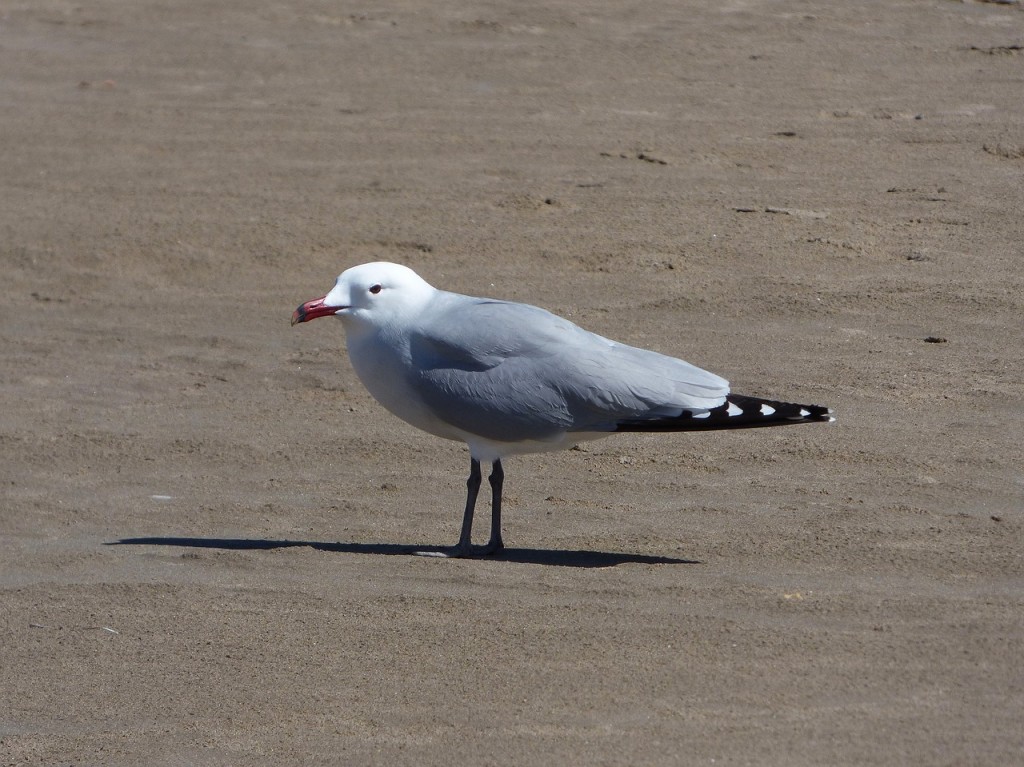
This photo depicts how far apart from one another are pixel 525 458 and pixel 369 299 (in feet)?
4.70

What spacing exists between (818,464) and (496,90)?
5.68m

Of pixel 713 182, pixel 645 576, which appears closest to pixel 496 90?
pixel 713 182

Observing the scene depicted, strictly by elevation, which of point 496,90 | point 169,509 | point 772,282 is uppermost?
point 496,90

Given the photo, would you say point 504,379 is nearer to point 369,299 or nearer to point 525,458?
point 369,299

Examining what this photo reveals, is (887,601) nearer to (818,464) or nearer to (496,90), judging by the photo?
(818,464)

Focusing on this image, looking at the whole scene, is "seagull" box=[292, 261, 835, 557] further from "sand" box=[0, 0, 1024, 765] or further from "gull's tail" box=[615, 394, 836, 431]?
"sand" box=[0, 0, 1024, 765]

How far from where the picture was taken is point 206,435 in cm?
680

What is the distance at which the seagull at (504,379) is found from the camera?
5.22 meters

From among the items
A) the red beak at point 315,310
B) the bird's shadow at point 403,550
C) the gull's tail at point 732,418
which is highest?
the red beak at point 315,310

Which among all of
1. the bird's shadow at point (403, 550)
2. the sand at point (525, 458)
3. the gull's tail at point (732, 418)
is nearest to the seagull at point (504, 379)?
the gull's tail at point (732, 418)

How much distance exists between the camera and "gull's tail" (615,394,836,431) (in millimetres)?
5188

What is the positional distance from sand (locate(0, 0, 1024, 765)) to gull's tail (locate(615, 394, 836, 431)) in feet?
1.33

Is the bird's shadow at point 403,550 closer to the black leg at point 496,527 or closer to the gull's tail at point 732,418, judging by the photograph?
the black leg at point 496,527

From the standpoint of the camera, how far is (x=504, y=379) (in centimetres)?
525
